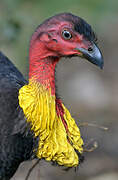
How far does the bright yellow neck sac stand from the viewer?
13.0 ft

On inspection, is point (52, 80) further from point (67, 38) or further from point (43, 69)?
point (67, 38)

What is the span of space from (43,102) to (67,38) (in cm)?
56

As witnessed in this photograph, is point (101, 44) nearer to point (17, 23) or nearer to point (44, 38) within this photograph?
point (17, 23)

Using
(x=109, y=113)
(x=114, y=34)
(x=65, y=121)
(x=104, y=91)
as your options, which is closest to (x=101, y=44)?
(x=114, y=34)

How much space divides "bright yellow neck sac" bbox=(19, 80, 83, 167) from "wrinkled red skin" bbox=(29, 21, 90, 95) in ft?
0.29

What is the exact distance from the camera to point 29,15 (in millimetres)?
7629

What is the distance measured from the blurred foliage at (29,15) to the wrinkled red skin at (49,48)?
189 centimetres

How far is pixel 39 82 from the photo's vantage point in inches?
158

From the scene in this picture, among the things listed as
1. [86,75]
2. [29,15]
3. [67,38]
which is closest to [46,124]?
[67,38]

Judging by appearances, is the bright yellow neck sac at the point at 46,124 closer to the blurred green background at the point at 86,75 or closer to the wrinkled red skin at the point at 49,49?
the wrinkled red skin at the point at 49,49

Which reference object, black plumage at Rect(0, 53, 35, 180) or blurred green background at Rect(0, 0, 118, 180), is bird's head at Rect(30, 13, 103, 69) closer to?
black plumage at Rect(0, 53, 35, 180)

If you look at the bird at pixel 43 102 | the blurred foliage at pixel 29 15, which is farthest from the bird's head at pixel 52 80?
the blurred foliage at pixel 29 15

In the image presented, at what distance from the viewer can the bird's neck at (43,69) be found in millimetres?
3979

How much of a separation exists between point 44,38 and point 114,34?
7.17m
